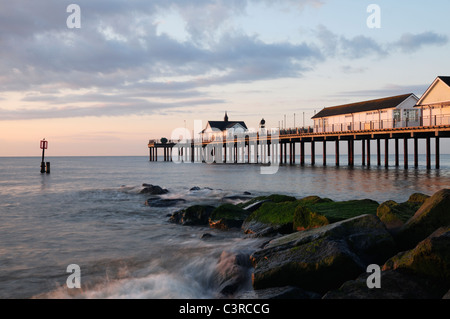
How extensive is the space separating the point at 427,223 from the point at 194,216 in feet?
28.1

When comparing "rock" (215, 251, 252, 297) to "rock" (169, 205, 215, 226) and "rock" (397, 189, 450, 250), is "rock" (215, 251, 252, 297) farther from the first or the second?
"rock" (169, 205, 215, 226)

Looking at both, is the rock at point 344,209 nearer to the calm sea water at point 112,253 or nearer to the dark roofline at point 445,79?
the calm sea water at point 112,253

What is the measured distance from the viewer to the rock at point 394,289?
585cm

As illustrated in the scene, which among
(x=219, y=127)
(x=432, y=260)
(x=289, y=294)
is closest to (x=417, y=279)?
(x=432, y=260)

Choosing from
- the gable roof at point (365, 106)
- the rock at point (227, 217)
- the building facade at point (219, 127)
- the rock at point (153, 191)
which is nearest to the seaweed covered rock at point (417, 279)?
the rock at point (227, 217)

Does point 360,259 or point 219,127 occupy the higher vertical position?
point 219,127

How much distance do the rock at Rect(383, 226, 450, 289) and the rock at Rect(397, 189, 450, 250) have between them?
165 cm

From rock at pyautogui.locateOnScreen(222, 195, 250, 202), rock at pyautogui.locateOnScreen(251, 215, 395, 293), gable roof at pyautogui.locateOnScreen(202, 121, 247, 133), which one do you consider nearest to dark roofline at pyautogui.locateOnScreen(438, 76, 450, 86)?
rock at pyautogui.locateOnScreen(222, 195, 250, 202)

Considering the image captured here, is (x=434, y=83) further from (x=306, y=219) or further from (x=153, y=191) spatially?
(x=306, y=219)

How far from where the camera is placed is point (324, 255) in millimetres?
7055

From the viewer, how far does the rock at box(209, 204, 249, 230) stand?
13.3m
